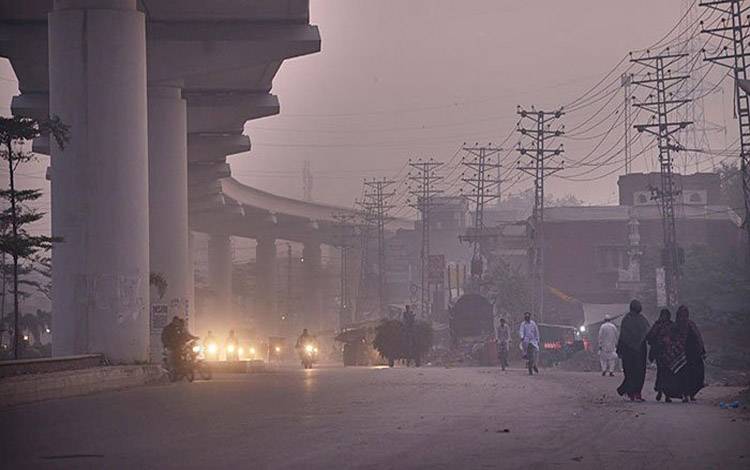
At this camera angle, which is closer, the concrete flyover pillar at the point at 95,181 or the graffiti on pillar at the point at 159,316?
the concrete flyover pillar at the point at 95,181

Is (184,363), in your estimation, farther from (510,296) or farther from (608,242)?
(608,242)

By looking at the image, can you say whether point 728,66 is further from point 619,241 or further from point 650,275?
point 619,241

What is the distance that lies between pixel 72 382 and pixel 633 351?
1021cm

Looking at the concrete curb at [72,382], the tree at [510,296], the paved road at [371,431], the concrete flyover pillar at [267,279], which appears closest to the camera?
the paved road at [371,431]

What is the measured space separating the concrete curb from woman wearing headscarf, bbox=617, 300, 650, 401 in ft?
32.4

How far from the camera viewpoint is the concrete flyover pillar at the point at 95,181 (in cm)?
3053

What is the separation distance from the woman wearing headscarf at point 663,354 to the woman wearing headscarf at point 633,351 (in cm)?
31

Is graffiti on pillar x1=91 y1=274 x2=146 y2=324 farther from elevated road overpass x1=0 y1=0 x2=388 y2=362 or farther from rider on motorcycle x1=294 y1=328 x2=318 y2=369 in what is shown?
rider on motorcycle x1=294 y1=328 x2=318 y2=369

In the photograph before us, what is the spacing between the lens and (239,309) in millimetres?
161750

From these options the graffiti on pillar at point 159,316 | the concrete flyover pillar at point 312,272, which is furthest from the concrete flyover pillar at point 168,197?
the concrete flyover pillar at point 312,272

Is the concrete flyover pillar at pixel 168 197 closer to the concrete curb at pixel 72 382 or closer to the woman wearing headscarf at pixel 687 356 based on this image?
the concrete curb at pixel 72 382

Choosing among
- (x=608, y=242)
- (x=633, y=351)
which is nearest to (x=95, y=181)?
(x=633, y=351)

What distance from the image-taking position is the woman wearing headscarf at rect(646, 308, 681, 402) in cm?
2233

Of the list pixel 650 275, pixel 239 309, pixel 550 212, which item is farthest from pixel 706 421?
pixel 239 309
